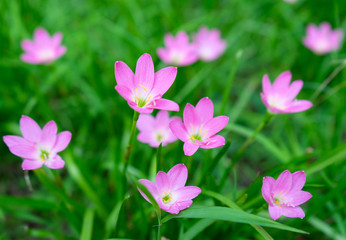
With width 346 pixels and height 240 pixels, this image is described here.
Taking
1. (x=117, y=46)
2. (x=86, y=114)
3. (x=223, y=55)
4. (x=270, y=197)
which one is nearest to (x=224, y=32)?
(x=223, y=55)

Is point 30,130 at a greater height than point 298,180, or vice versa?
point 30,130

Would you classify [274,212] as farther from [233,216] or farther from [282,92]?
[282,92]

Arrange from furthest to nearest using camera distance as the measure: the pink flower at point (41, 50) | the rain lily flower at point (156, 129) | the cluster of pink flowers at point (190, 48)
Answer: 1. the cluster of pink flowers at point (190, 48)
2. the pink flower at point (41, 50)
3. the rain lily flower at point (156, 129)

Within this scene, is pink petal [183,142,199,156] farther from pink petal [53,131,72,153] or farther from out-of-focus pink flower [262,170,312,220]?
pink petal [53,131,72,153]

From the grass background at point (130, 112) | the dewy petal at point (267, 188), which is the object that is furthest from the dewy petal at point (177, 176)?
the dewy petal at point (267, 188)

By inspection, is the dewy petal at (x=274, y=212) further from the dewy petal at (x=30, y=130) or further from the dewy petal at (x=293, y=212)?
the dewy petal at (x=30, y=130)

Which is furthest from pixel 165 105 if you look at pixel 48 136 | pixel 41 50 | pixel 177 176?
pixel 41 50

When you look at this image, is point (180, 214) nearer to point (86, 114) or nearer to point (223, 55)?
point (86, 114)

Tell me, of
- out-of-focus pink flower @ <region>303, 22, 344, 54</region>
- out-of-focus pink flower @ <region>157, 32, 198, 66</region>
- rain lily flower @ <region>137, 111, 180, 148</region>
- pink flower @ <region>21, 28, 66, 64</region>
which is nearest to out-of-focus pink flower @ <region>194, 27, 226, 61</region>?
out-of-focus pink flower @ <region>157, 32, 198, 66</region>
